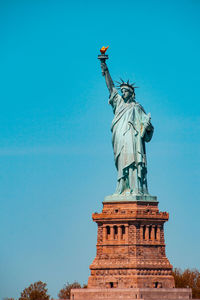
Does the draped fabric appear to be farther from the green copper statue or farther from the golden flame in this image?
the golden flame

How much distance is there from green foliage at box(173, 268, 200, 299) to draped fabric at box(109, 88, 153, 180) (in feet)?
59.6

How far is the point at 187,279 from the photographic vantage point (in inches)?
4560

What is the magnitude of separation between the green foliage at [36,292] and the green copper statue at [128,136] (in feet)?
55.6

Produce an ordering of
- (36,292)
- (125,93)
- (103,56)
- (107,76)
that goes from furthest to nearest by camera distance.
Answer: (36,292)
(107,76)
(103,56)
(125,93)

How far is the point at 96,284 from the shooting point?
9738 centimetres

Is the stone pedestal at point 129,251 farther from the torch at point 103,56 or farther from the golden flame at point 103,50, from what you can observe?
the golden flame at point 103,50

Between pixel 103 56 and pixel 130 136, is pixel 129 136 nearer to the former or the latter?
pixel 130 136

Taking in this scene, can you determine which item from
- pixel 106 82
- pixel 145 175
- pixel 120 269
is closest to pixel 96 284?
pixel 120 269

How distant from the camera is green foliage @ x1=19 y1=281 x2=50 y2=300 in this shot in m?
111

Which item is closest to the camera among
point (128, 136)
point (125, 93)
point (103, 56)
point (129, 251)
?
point (129, 251)

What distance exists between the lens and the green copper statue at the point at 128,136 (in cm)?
9831

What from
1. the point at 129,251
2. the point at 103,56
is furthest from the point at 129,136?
the point at 129,251

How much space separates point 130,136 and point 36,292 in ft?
64.7

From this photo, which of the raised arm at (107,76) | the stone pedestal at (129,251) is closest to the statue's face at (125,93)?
the raised arm at (107,76)
